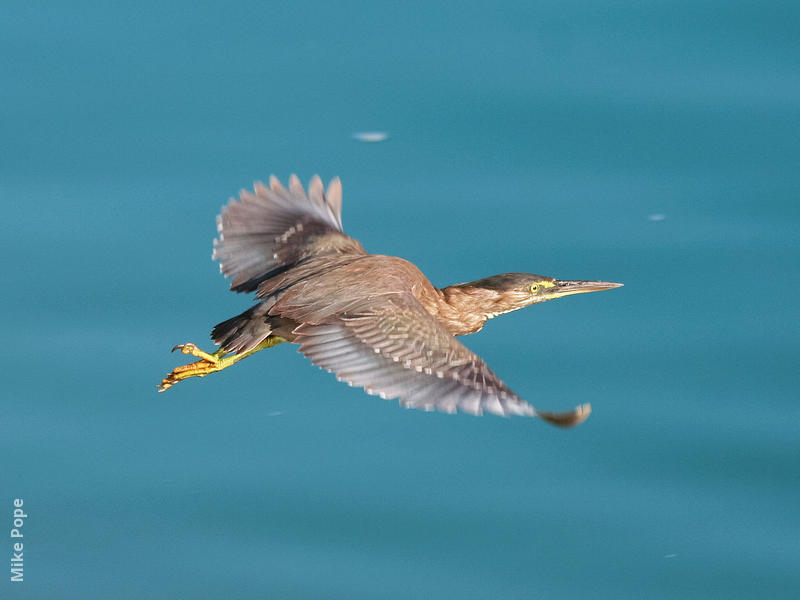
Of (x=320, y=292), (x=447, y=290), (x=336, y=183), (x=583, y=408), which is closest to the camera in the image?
(x=583, y=408)

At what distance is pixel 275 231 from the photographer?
7.75 m

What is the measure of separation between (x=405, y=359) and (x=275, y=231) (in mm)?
1614

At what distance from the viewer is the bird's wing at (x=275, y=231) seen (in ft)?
24.8

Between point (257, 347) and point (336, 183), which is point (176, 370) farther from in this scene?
point (336, 183)

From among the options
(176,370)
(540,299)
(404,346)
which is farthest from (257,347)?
(540,299)

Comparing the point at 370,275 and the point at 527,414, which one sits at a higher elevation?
the point at 370,275

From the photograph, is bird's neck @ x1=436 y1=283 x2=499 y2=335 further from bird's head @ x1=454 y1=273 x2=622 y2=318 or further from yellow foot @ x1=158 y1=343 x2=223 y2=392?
yellow foot @ x1=158 y1=343 x2=223 y2=392

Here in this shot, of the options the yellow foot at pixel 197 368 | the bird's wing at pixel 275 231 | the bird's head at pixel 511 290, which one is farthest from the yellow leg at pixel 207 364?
the bird's head at pixel 511 290

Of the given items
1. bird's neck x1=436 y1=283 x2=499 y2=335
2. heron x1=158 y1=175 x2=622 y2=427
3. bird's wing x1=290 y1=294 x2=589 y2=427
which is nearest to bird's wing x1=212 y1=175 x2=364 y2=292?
heron x1=158 y1=175 x2=622 y2=427

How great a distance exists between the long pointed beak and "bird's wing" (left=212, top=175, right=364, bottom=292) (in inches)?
39.8

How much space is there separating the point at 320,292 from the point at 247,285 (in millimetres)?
818

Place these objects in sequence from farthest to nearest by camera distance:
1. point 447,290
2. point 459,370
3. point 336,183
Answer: point 336,183 < point 447,290 < point 459,370

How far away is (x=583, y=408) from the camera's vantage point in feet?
18.5

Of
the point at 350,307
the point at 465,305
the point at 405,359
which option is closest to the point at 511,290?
the point at 465,305
